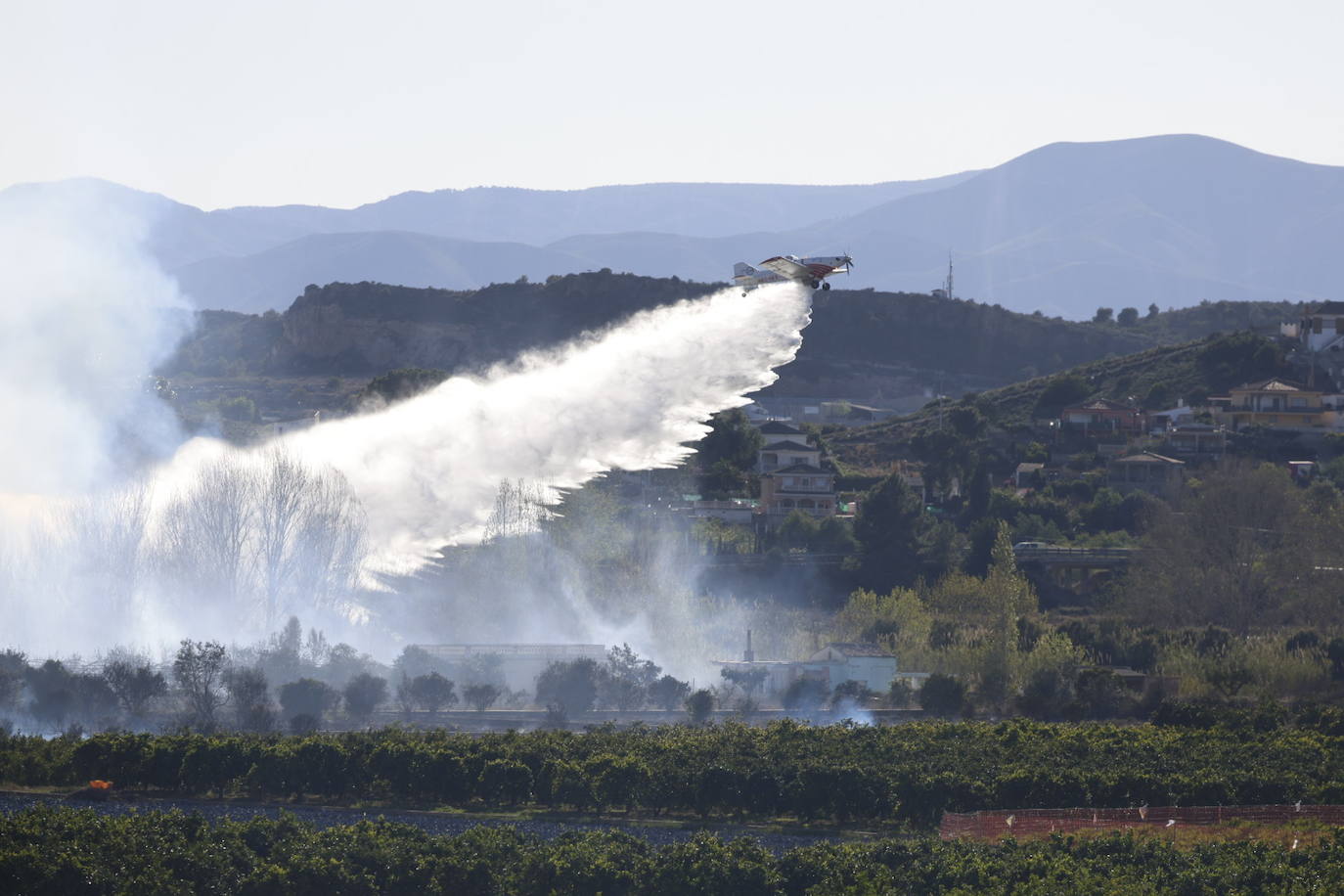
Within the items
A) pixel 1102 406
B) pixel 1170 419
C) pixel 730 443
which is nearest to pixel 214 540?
pixel 730 443

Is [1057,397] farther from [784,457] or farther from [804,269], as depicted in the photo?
[804,269]

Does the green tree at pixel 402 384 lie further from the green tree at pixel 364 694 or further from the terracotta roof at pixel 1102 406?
the terracotta roof at pixel 1102 406

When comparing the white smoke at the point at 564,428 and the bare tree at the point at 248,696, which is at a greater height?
the white smoke at the point at 564,428

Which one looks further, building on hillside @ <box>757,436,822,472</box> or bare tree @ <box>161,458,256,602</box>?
building on hillside @ <box>757,436,822,472</box>

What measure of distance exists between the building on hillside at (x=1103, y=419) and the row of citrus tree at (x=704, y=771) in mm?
63074

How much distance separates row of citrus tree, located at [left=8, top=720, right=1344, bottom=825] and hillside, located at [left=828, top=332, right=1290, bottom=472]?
6371cm

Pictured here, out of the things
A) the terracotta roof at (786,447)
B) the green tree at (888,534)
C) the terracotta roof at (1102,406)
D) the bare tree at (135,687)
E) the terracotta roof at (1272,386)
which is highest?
the terracotta roof at (1272,386)

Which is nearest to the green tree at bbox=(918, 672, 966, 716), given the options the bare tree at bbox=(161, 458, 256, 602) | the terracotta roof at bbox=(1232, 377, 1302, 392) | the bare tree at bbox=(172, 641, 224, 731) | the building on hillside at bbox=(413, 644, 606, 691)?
the building on hillside at bbox=(413, 644, 606, 691)

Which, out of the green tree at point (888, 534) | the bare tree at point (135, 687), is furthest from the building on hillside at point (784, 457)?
the bare tree at point (135, 687)

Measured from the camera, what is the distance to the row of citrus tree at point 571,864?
119 ft

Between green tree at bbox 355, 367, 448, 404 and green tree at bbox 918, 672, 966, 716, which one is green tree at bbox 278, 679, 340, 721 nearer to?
green tree at bbox 918, 672, 966, 716

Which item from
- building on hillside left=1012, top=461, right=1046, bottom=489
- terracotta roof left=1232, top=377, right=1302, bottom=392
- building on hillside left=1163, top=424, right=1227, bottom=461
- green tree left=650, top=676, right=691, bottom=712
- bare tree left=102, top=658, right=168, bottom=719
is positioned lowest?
green tree left=650, top=676, right=691, bottom=712

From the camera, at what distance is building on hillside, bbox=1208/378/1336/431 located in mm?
109562

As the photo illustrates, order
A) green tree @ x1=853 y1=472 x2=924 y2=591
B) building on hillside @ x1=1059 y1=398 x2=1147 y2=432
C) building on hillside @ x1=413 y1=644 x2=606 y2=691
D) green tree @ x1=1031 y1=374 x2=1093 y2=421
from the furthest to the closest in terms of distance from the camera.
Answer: green tree @ x1=1031 y1=374 x2=1093 y2=421 < building on hillside @ x1=1059 y1=398 x2=1147 y2=432 < green tree @ x1=853 y1=472 x2=924 y2=591 < building on hillside @ x1=413 y1=644 x2=606 y2=691
